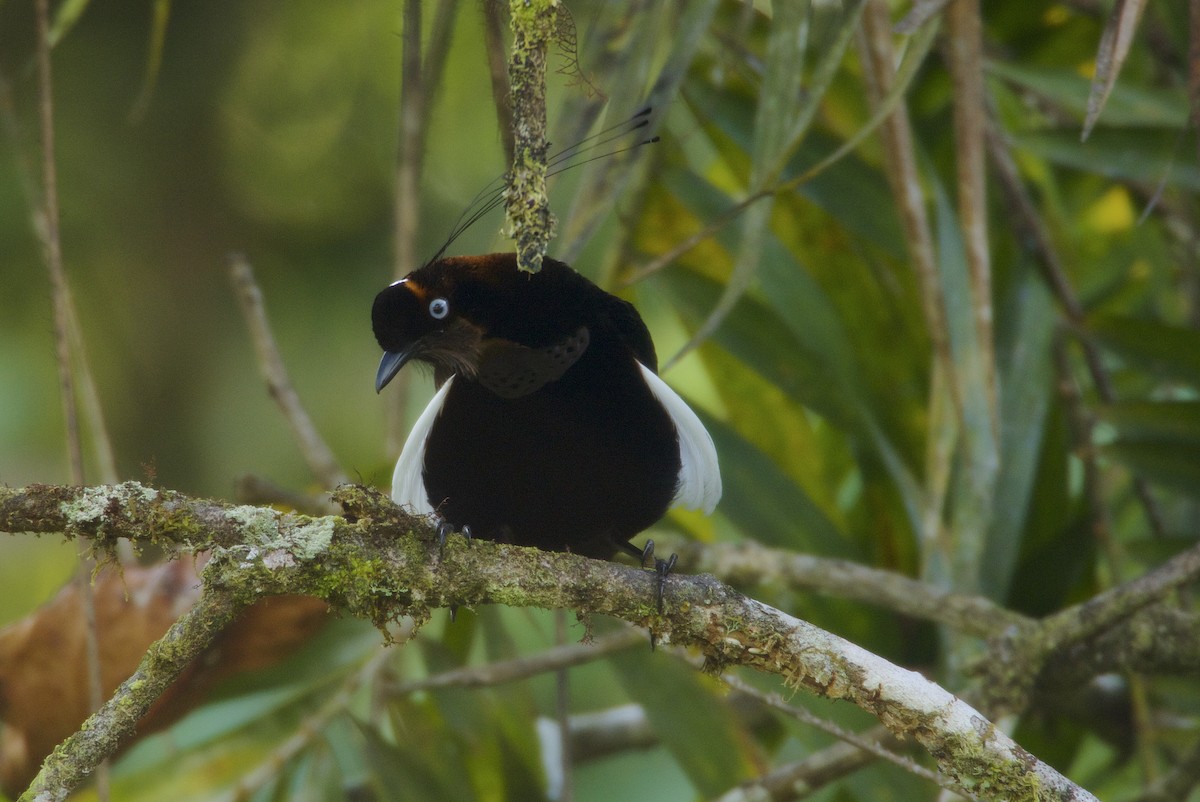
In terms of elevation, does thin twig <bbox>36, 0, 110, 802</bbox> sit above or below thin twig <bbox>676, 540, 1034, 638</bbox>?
above

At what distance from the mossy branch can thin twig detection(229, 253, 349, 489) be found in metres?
1.51

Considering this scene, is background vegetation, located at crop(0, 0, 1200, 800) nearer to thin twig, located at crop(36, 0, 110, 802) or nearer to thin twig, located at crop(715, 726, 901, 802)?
thin twig, located at crop(715, 726, 901, 802)

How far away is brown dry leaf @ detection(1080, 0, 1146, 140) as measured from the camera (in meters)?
1.81

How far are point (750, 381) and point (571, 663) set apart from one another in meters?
0.91

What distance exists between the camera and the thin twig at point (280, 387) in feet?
9.67

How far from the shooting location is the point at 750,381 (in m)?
3.08

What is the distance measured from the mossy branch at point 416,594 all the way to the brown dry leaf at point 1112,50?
36.1 inches

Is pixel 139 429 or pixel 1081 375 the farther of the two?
pixel 139 429

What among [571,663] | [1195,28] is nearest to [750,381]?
[571,663]

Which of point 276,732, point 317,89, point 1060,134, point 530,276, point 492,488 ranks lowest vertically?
point 276,732

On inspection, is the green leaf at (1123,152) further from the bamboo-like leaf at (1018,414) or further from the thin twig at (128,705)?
the thin twig at (128,705)

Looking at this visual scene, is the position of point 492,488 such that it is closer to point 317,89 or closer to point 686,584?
point 686,584

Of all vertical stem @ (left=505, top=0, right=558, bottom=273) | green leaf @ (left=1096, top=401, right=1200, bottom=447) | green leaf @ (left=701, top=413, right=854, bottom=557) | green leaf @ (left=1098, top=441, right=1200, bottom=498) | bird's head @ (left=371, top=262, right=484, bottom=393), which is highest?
vertical stem @ (left=505, top=0, right=558, bottom=273)

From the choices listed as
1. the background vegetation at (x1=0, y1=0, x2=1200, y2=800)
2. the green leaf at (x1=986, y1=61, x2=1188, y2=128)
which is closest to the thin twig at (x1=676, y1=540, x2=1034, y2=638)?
the background vegetation at (x1=0, y1=0, x2=1200, y2=800)
